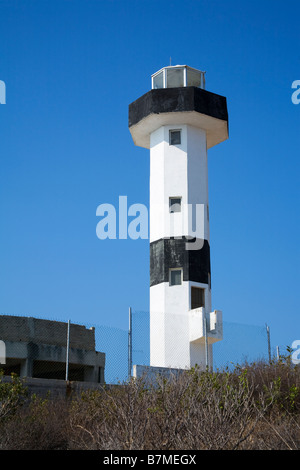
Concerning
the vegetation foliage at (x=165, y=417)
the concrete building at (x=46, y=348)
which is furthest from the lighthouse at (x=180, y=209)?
the vegetation foliage at (x=165, y=417)

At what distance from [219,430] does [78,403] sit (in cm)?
595

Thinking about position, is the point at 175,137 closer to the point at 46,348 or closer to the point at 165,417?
the point at 46,348

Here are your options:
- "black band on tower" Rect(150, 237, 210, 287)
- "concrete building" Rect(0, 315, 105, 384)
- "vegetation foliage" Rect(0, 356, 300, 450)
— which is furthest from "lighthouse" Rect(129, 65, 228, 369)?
"vegetation foliage" Rect(0, 356, 300, 450)

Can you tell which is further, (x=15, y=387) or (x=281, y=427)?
(x=15, y=387)

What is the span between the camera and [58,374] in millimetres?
26734

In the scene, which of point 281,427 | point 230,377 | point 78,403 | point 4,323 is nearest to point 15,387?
point 78,403

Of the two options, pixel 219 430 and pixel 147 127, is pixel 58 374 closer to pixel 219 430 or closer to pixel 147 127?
pixel 147 127

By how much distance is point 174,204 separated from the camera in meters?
23.5

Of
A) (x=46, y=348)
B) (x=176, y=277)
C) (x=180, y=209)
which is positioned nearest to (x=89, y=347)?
(x=46, y=348)

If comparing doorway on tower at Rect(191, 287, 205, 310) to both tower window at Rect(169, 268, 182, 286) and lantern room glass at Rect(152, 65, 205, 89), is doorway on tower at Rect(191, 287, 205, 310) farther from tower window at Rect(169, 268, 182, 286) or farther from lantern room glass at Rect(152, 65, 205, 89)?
lantern room glass at Rect(152, 65, 205, 89)

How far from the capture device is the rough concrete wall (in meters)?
24.2

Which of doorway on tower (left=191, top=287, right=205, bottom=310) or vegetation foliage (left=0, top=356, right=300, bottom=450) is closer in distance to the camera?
Result: vegetation foliage (left=0, top=356, right=300, bottom=450)

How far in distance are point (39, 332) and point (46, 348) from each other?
2.87ft

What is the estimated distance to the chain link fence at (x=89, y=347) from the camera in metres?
16.8
